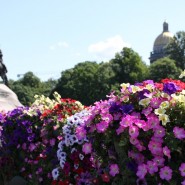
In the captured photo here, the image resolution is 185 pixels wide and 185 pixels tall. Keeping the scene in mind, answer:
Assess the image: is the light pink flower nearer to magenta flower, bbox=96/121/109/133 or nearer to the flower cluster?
the flower cluster

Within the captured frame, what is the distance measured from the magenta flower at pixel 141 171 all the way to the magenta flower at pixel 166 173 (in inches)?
7.4

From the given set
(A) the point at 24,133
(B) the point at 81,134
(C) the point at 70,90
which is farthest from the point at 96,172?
(C) the point at 70,90

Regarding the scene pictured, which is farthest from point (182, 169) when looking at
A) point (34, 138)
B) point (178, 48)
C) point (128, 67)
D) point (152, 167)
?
point (178, 48)

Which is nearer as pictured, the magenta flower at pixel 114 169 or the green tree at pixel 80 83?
the magenta flower at pixel 114 169

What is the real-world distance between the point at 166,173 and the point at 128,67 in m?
59.3

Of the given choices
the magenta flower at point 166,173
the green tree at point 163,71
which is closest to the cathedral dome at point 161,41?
the green tree at point 163,71

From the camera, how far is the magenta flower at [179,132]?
480 centimetres

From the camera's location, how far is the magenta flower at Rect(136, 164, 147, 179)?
16.7ft

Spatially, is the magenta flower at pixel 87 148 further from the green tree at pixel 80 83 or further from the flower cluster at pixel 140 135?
the green tree at pixel 80 83

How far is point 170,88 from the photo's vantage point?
5.48 meters

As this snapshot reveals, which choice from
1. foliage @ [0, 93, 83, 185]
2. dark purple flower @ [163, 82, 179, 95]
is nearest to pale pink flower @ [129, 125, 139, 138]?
dark purple flower @ [163, 82, 179, 95]

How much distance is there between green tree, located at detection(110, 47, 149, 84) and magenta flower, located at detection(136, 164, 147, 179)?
2278 inches

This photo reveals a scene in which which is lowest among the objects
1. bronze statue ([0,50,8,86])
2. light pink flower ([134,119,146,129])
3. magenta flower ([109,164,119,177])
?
magenta flower ([109,164,119,177])

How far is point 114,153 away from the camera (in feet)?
18.2
